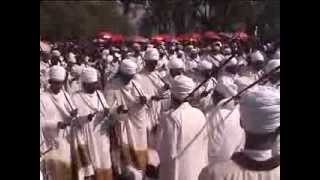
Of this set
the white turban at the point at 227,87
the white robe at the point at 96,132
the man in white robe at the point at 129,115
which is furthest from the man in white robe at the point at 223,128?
the white robe at the point at 96,132

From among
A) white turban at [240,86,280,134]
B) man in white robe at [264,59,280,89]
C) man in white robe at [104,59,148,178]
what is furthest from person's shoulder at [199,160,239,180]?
man in white robe at [264,59,280,89]

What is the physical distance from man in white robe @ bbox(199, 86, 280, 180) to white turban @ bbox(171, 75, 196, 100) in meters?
0.26

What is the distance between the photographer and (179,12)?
3.04 m

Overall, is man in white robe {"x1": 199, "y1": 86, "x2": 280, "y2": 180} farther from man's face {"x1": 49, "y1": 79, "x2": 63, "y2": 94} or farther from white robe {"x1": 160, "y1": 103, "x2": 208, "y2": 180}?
man's face {"x1": 49, "y1": 79, "x2": 63, "y2": 94}

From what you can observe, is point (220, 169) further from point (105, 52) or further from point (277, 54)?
point (105, 52)

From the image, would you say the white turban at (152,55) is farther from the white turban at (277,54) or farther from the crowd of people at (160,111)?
the white turban at (277,54)

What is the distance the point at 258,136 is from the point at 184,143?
0.36 m

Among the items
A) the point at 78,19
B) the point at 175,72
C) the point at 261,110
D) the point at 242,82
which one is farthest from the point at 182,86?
the point at 78,19

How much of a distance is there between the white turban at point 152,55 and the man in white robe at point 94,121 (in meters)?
0.27

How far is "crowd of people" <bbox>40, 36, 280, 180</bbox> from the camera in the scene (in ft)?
9.78

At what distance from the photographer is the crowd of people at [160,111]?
9.78 feet

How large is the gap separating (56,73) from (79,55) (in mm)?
160
